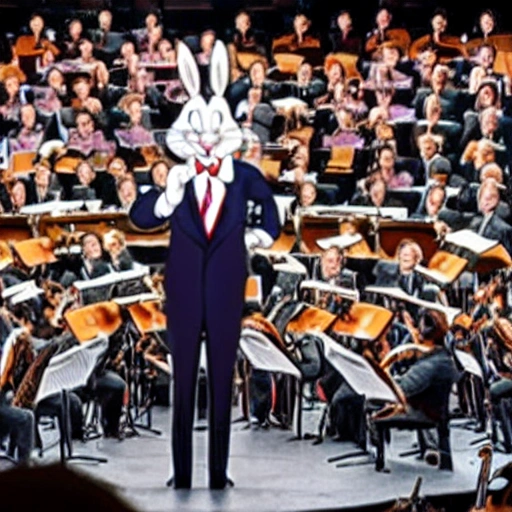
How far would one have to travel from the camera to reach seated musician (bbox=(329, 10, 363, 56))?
606 centimetres

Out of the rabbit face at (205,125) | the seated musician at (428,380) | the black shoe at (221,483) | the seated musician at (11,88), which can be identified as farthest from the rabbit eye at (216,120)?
the black shoe at (221,483)

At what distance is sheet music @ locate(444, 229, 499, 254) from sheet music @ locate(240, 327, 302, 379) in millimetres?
1045

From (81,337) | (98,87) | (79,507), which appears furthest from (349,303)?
(79,507)

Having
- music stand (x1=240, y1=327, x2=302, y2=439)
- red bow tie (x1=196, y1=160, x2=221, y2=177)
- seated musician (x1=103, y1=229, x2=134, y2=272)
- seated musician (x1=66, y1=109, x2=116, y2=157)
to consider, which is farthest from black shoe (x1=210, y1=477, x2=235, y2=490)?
seated musician (x1=66, y1=109, x2=116, y2=157)

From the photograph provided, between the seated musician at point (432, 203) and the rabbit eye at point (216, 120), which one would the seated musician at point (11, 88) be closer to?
the rabbit eye at point (216, 120)

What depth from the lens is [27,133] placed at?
5957mm

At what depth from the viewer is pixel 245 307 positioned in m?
5.75

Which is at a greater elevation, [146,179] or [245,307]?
[146,179]

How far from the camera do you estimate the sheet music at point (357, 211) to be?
5.87m

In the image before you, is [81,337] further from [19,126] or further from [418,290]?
[418,290]

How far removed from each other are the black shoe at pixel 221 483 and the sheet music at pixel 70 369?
812 millimetres

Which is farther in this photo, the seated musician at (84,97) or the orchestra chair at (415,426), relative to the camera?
the seated musician at (84,97)

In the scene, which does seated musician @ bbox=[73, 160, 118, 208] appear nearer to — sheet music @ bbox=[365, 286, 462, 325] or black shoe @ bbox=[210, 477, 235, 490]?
sheet music @ bbox=[365, 286, 462, 325]

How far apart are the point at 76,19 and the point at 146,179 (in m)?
0.98
